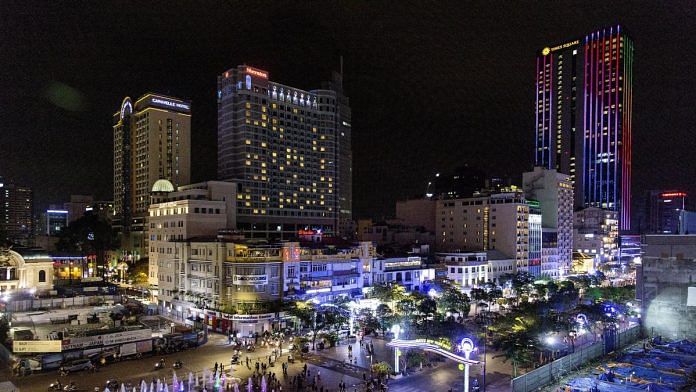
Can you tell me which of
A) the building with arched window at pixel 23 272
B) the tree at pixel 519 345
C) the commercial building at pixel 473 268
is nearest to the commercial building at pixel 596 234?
the commercial building at pixel 473 268

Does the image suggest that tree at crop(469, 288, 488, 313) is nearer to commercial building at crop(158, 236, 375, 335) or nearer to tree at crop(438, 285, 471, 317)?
tree at crop(438, 285, 471, 317)

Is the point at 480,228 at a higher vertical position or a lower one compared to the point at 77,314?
higher

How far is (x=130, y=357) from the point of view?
162 feet

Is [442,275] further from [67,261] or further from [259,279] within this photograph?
[67,261]

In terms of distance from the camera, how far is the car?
1747 inches

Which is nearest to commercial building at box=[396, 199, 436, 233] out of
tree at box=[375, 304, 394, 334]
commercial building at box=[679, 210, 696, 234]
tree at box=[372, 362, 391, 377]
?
commercial building at box=[679, 210, 696, 234]

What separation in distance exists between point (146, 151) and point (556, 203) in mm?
130408

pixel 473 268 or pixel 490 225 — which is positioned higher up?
pixel 490 225

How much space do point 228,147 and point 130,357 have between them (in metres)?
93.1

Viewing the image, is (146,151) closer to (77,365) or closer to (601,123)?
(77,365)

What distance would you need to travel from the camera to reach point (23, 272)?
76062 mm

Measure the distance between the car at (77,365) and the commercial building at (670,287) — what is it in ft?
220

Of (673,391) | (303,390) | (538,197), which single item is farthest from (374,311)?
(538,197)

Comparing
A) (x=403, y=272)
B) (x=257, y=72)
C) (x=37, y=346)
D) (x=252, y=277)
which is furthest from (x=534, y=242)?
(x=37, y=346)
